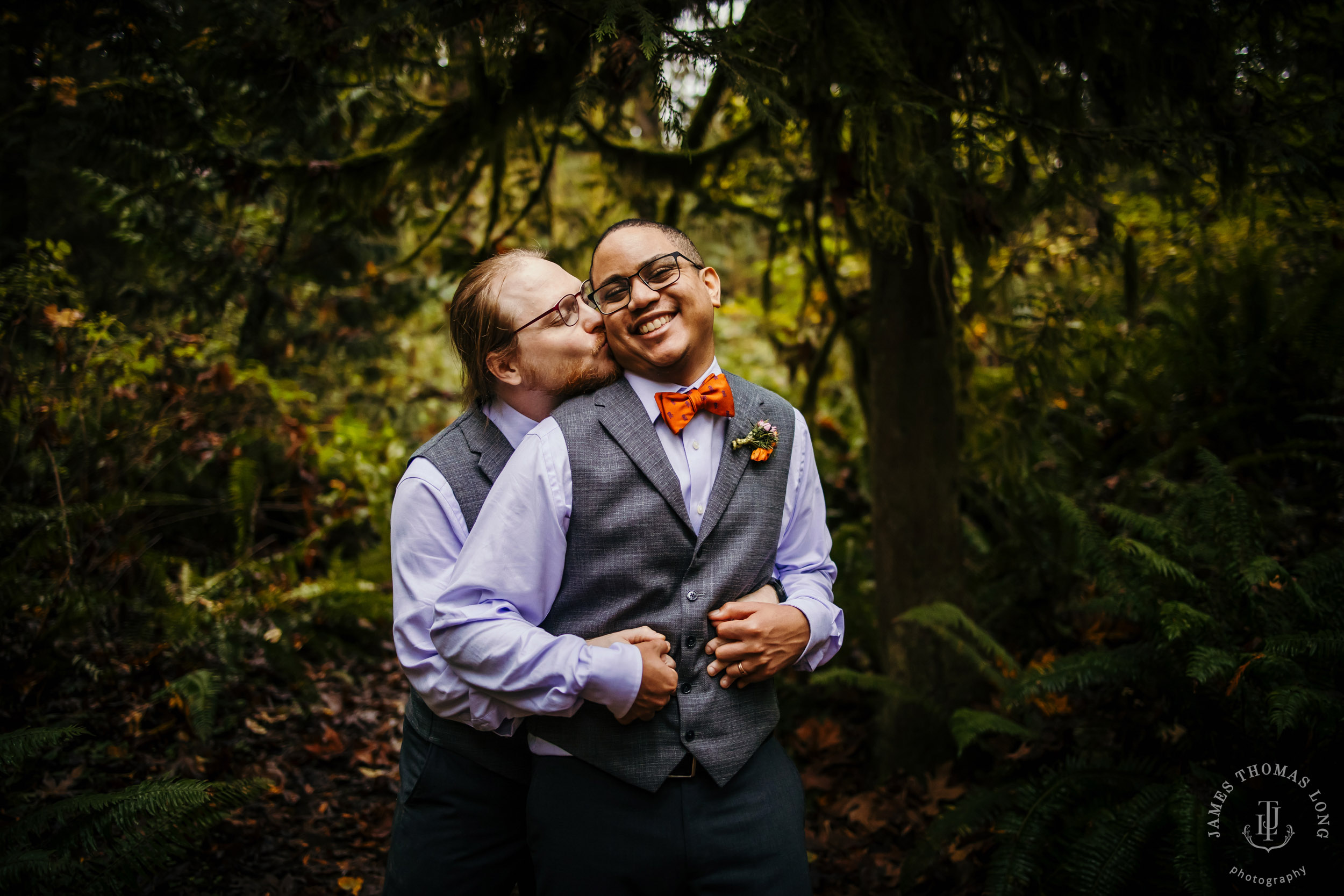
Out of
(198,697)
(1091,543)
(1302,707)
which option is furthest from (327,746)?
(1302,707)

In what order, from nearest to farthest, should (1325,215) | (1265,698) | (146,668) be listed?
(1265,698) < (146,668) < (1325,215)

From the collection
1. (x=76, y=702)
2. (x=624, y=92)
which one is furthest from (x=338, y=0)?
(x=76, y=702)

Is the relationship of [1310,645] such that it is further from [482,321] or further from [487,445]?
[482,321]

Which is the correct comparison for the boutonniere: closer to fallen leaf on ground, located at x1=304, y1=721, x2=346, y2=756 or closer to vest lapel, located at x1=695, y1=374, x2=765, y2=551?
vest lapel, located at x1=695, y1=374, x2=765, y2=551

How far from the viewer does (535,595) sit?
177cm

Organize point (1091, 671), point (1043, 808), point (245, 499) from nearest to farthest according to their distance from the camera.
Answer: point (1043, 808) < point (1091, 671) < point (245, 499)

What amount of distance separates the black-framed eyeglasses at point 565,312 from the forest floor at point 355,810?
2115 mm

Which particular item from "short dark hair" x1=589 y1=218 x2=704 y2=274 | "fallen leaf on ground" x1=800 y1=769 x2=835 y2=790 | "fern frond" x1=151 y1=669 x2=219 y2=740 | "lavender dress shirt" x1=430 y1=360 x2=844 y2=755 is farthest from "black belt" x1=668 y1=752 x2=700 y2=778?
"fern frond" x1=151 y1=669 x2=219 y2=740

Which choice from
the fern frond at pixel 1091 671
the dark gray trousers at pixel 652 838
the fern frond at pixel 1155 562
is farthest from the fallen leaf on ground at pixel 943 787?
the dark gray trousers at pixel 652 838

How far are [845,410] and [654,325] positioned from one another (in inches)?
188

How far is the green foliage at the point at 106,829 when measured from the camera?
2.42m

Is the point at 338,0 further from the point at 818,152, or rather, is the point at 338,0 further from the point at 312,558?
the point at 312,558

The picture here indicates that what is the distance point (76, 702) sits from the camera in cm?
383

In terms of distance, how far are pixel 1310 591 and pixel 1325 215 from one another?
154 inches
